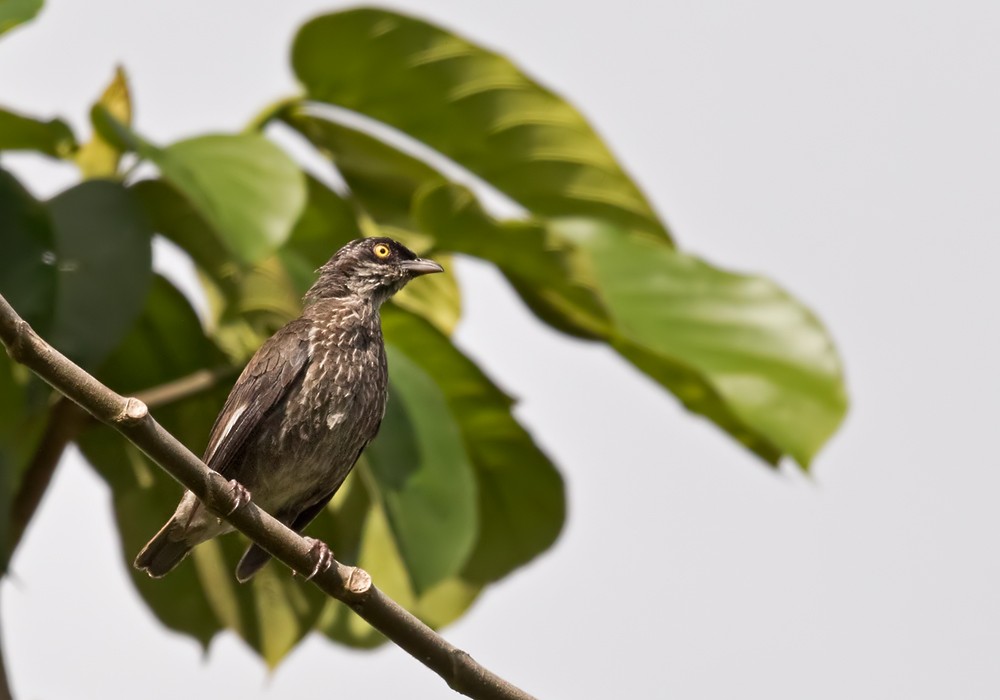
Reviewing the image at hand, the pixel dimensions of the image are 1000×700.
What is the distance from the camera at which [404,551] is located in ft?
19.2

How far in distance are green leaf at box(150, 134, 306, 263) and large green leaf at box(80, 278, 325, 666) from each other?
0.89 meters

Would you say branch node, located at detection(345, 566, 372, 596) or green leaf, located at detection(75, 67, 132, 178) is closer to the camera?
branch node, located at detection(345, 566, 372, 596)

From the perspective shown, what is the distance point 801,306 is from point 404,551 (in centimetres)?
195

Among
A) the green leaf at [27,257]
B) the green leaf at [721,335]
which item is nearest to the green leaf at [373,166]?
the green leaf at [721,335]

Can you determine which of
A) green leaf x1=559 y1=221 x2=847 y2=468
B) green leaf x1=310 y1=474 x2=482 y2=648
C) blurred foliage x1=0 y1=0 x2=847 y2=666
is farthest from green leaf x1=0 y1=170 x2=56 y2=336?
green leaf x1=559 y1=221 x2=847 y2=468

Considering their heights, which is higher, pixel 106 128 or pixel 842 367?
pixel 842 367

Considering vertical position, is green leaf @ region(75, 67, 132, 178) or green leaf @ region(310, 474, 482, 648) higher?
green leaf @ region(75, 67, 132, 178)

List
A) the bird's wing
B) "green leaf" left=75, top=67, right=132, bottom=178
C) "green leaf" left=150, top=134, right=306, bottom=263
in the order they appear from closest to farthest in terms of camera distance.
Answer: the bird's wing
"green leaf" left=150, top=134, right=306, bottom=263
"green leaf" left=75, top=67, right=132, bottom=178

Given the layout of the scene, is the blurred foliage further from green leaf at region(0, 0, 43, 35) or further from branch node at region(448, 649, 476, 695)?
branch node at region(448, 649, 476, 695)

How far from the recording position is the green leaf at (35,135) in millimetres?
6102

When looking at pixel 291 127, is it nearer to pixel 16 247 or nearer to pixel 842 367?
pixel 16 247

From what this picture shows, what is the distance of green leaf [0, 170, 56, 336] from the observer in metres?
5.52

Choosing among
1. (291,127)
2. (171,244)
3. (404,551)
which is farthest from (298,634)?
(291,127)

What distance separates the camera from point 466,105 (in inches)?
271
